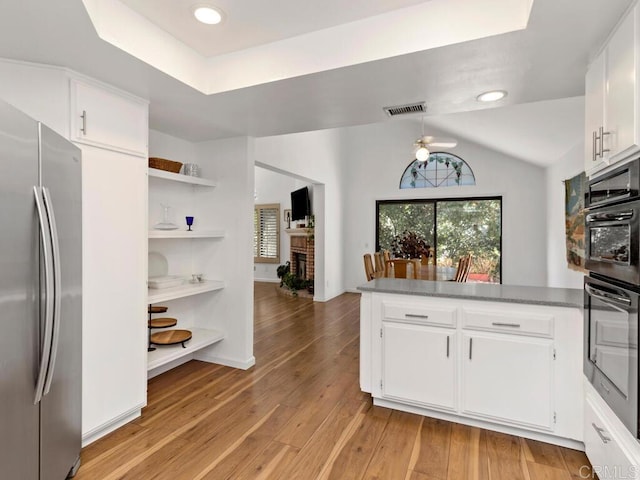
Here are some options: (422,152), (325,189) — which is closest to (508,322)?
(422,152)

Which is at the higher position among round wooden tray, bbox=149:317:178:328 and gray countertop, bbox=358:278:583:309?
gray countertop, bbox=358:278:583:309

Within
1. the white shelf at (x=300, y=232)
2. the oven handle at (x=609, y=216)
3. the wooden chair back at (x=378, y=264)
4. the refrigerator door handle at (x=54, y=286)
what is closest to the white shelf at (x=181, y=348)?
the refrigerator door handle at (x=54, y=286)

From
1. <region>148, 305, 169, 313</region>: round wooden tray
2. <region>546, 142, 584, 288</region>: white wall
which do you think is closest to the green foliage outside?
<region>546, 142, 584, 288</region>: white wall

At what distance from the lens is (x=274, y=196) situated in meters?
9.38

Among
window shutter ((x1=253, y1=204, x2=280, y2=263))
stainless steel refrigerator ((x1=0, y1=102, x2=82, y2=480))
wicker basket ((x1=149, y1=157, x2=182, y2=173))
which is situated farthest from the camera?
window shutter ((x1=253, y1=204, x2=280, y2=263))

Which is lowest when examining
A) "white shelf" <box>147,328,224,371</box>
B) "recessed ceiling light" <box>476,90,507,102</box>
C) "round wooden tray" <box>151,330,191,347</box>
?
"white shelf" <box>147,328,224,371</box>

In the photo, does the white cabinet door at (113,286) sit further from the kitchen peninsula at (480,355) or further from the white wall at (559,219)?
the white wall at (559,219)

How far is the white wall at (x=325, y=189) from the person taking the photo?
5.56 meters

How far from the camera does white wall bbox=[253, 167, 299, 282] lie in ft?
30.2

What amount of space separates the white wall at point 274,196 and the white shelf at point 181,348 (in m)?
5.58

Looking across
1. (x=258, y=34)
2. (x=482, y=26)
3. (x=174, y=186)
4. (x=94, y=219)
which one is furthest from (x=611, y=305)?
(x=174, y=186)

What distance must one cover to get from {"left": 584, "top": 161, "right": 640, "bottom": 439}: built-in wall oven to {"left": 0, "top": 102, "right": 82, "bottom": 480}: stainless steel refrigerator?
95.1 inches

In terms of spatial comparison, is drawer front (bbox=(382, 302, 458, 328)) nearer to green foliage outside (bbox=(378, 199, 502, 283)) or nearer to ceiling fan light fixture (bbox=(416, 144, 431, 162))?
ceiling fan light fixture (bbox=(416, 144, 431, 162))

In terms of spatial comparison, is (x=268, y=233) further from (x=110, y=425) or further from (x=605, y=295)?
(x=605, y=295)
